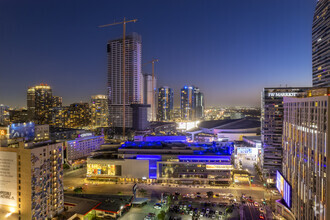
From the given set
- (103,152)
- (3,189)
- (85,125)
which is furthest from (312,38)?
(85,125)

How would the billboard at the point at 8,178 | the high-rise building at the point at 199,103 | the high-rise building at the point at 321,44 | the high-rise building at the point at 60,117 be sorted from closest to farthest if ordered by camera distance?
the billboard at the point at 8,178 < the high-rise building at the point at 321,44 < the high-rise building at the point at 60,117 < the high-rise building at the point at 199,103

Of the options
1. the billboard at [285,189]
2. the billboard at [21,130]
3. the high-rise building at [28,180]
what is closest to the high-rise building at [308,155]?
the billboard at [285,189]

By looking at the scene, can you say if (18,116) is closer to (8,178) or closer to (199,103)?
(199,103)

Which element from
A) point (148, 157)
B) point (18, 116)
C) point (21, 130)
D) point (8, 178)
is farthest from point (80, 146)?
point (18, 116)

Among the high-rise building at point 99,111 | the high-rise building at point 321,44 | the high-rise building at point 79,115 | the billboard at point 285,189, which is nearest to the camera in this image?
the billboard at point 285,189

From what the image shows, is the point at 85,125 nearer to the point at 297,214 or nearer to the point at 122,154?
the point at 122,154

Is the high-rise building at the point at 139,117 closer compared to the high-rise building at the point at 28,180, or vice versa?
the high-rise building at the point at 28,180

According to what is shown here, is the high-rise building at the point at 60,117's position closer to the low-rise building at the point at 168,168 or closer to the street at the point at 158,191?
the street at the point at 158,191
